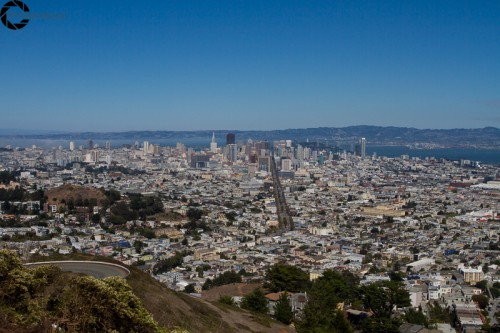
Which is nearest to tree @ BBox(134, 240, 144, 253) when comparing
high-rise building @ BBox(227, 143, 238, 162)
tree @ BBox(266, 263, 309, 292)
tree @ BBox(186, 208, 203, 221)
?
tree @ BBox(186, 208, 203, 221)

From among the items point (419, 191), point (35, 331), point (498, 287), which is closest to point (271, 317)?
point (35, 331)

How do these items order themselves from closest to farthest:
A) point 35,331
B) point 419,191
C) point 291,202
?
1. point 35,331
2. point 291,202
3. point 419,191

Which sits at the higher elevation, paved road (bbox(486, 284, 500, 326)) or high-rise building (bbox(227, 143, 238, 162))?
high-rise building (bbox(227, 143, 238, 162))

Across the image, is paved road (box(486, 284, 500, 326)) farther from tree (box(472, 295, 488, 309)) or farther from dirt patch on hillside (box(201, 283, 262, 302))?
dirt patch on hillside (box(201, 283, 262, 302))

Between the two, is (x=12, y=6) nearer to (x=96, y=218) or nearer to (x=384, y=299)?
(x=384, y=299)

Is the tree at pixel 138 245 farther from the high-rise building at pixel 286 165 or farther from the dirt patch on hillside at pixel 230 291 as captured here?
the high-rise building at pixel 286 165

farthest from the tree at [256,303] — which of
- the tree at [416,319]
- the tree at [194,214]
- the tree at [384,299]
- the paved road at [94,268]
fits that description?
the tree at [194,214]

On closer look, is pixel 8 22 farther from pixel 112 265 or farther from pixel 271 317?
pixel 271 317
